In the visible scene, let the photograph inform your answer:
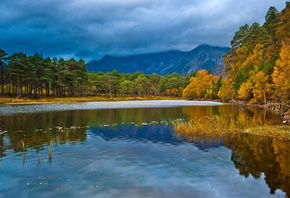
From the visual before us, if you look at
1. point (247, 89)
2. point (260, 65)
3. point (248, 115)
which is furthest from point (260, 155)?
point (260, 65)

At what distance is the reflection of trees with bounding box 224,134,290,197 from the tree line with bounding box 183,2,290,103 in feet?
84.8

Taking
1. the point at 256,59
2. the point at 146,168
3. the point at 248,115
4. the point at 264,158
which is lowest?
the point at 146,168

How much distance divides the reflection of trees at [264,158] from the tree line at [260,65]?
84.8ft

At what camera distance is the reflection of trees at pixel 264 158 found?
423 inches

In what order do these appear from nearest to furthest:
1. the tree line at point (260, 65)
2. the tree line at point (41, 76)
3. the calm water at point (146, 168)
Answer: the calm water at point (146, 168)
the tree line at point (260, 65)
the tree line at point (41, 76)

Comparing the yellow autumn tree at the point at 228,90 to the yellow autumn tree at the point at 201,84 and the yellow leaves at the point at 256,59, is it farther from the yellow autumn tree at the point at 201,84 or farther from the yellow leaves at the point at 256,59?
the yellow autumn tree at the point at 201,84

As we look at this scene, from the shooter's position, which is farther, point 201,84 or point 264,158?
point 201,84

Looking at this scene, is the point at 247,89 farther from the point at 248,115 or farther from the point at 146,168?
the point at 146,168

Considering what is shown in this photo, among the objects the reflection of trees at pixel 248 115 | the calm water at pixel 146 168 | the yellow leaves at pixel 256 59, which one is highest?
the yellow leaves at pixel 256 59

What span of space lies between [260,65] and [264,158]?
252 ft

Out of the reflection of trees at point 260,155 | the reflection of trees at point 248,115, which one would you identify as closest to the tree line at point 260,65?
the reflection of trees at point 248,115

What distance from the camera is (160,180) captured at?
10742mm

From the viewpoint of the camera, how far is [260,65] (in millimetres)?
78000

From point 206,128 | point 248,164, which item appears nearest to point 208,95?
point 206,128
